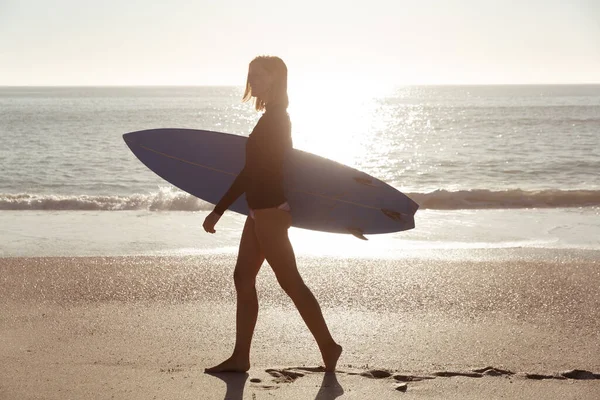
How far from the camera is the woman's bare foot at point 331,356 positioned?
455 centimetres

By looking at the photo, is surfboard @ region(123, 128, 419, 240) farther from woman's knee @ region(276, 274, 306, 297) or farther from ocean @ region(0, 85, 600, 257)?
ocean @ region(0, 85, 600, 257)

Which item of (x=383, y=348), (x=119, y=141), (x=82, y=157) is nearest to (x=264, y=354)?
(x=383, y=348)

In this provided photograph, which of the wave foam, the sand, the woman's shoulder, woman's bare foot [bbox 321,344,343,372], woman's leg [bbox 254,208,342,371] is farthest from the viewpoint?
the wave foam

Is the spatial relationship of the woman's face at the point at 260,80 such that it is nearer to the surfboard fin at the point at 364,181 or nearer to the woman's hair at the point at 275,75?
the woman's hair at the point at 275,75

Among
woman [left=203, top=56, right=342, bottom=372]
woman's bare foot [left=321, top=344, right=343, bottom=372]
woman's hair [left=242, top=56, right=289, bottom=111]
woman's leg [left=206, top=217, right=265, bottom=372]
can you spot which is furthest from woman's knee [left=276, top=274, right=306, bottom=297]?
woman's hair [left=242, top=56, right=289, bottom=111]

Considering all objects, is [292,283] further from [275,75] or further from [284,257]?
[275,75]

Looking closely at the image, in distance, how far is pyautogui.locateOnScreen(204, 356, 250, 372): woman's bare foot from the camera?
181 inches

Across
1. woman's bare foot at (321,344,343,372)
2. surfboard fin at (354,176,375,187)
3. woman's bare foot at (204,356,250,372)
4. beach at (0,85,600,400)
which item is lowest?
beach at (0,85,600,400)

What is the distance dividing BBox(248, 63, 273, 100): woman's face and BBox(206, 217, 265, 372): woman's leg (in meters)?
0.67

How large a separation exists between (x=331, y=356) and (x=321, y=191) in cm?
109

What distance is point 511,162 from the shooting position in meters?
26.8

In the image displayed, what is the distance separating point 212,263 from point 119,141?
28.4 m

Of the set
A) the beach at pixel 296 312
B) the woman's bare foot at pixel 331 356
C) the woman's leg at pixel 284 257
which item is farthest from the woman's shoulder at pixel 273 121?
the beach at pixel 296 312

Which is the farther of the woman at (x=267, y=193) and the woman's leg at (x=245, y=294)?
the woman's leg at (x=245, y=294)
